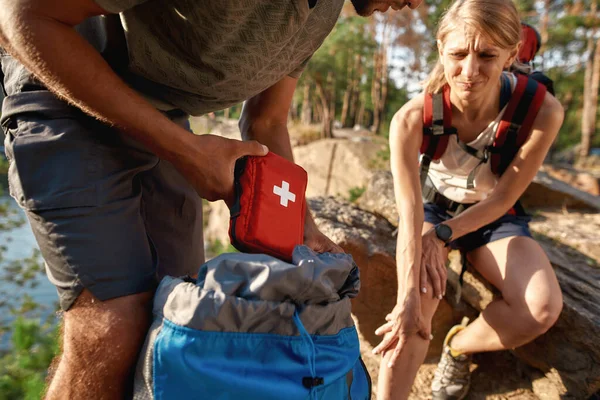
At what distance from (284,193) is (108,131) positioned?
53cm

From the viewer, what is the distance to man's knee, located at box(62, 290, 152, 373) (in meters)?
1.06

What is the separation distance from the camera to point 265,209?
1228mm

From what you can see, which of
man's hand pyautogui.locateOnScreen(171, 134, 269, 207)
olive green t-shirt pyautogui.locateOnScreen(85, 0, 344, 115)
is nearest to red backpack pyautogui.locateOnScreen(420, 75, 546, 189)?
olive green t-shirt pyautogui.locateOnScreen(85, 0, 344, 115)

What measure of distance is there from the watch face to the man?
141 cm

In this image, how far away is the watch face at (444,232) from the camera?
236cm

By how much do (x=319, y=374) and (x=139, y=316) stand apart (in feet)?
1.56

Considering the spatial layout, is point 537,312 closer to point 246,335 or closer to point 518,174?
point 518,174

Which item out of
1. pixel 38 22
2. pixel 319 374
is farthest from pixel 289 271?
pixel 38 22

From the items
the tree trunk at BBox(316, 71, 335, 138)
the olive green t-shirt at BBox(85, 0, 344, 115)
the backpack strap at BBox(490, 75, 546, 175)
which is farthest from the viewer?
the tree trunk at BBox(316, 71, 335, 138)

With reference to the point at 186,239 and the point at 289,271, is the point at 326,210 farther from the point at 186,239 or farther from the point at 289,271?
the point at 289,271

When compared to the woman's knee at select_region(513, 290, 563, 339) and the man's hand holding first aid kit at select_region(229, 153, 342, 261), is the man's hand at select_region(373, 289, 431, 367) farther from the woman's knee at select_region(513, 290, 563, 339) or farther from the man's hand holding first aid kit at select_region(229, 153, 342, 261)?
the man's hand holding first aid kit at select_region(229, 153, 342, 261)

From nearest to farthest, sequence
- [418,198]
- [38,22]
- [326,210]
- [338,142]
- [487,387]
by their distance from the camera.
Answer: [38,22] < [418,198] < [487,387] < [326,210] < [338,142]

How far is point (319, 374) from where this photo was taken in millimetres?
1044

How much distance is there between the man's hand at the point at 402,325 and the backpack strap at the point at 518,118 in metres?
0.95
